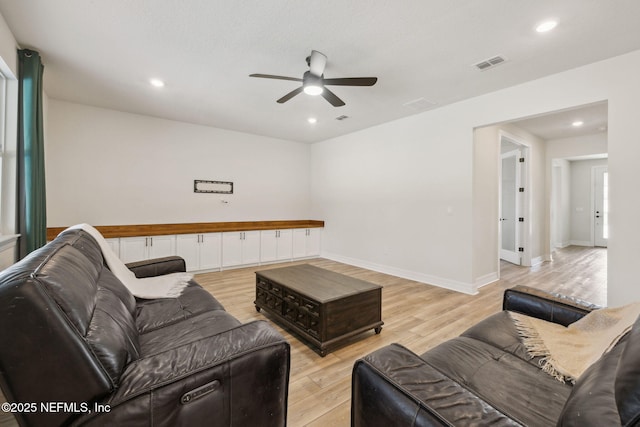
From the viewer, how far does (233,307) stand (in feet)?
10.6

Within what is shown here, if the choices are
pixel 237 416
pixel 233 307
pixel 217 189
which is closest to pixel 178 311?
pixel 237 416

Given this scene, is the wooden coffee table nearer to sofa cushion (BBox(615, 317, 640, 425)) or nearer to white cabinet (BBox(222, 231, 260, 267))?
sofa cushion (BBox(615, 317, 640, 425))

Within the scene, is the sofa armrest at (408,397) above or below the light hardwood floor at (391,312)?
above

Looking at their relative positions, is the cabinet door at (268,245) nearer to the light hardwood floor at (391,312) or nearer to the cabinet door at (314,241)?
the light hardwood floor at (391,312)

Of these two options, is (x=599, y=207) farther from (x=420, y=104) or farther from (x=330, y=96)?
(x=330, y=96)

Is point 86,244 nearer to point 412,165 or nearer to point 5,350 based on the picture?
point 5,350

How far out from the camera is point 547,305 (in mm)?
1700

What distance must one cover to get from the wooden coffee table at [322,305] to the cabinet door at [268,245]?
255 cm

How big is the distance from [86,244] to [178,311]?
0.72m

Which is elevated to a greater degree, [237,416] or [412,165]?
[412,165]

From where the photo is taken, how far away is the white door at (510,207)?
5648 millimetres

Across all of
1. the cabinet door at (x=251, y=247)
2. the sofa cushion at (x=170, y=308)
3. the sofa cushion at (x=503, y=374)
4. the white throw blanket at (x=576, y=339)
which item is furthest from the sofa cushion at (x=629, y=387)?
the cabinet door at (x=251, y=247)

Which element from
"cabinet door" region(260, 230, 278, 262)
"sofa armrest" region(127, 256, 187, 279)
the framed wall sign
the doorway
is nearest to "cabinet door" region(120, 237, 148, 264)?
the framed wall sign

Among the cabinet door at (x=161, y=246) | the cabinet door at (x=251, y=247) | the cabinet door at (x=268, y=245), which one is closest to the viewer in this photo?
the cabinet door at (x=161, y=246)
